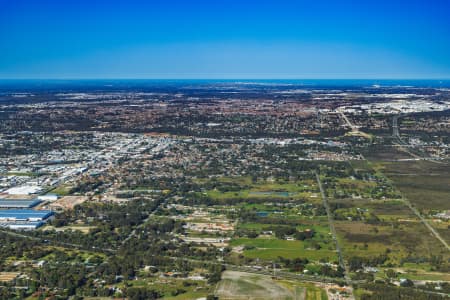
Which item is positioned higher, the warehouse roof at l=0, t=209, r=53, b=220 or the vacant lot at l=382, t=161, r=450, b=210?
the vacant lot at l=382, t=161, r=450, b=210

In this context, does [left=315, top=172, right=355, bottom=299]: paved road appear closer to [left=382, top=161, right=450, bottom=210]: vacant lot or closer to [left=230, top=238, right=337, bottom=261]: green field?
[left=230, top=238, right=337, bottom=261]: green field

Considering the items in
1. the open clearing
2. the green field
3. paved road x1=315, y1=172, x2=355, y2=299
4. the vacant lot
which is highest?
the vacant lot

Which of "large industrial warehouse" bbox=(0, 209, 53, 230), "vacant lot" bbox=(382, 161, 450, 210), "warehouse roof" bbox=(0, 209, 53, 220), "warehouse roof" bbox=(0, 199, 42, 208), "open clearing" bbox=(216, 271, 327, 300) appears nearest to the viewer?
"open clearing" bbox=(216, 271, 327, 300)

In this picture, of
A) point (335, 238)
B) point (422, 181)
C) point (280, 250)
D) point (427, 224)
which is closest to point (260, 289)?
point (280, 250)

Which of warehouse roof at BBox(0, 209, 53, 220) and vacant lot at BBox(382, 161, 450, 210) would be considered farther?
vacant lot at BBox(382, 161, 450, 210)

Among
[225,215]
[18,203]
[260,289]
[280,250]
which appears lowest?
[260,289]

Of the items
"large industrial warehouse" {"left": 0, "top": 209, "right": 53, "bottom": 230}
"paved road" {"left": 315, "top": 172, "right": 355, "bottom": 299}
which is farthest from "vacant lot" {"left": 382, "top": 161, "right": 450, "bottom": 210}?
"large industrial warehouse" {"left": 0, "top": 209, "right": 53, "bottom": 230}

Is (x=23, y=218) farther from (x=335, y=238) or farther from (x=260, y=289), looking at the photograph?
(x=335, y=238)

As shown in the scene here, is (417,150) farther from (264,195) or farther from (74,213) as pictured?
(74,213)

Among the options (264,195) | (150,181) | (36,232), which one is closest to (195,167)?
(150,181)

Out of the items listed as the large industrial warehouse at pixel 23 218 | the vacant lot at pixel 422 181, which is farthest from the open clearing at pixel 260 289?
the vacant lot at pixel 422 181

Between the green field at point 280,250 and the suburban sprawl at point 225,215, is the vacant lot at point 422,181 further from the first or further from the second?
the green field at point 280,250
